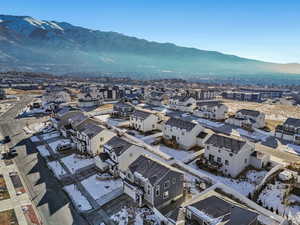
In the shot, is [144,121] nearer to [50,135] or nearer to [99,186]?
[50,135]

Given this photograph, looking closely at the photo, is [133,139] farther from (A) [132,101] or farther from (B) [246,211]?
(A) [132,101]

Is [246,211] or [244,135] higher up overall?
[246,211]

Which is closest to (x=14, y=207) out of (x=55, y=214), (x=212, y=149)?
(x=55, y=214)

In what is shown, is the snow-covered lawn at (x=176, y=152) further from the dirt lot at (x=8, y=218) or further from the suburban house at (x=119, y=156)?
the dirt lot at (x=8, y=218)

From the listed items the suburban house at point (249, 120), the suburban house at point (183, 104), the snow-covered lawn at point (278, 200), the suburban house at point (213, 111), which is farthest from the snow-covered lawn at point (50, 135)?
the suburban house at point (249, 120)

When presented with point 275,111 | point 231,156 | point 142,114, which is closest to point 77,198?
point 231,156
